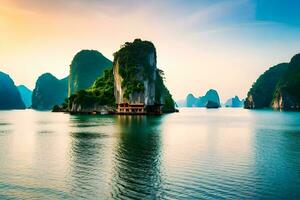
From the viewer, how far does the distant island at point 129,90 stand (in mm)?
163875

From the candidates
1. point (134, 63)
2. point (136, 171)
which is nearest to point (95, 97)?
point (134, 63)

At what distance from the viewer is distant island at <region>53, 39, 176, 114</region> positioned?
538ft

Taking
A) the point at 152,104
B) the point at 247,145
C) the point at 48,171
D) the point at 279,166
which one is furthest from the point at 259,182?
the point at 152,104

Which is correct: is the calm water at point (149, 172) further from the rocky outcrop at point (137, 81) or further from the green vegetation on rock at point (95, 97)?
the green vegetation on rock at point (95, 97)

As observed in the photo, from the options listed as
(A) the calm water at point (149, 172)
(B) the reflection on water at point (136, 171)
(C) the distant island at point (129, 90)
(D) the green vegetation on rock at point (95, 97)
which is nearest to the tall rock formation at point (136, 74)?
(C) the distant island at point (129, 90)

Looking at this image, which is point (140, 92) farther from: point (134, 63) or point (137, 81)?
point (134, 63)

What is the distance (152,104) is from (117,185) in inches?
5773

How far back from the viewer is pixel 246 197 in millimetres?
23156

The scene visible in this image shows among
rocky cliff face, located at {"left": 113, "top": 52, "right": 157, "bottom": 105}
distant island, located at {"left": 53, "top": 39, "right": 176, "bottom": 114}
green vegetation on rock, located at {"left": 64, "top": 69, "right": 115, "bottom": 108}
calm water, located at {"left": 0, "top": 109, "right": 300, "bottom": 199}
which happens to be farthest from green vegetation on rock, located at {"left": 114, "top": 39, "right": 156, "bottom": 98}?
calm water, located at {"left": 0, "top": 109, "right": 300, "bottom": 199}

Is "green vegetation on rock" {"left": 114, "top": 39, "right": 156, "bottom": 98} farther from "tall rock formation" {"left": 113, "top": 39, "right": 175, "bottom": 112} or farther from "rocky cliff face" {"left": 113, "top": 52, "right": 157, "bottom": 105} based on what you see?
"rocky cliff face" {"left": 113, "top": 52, "right": 157, "bottom": 105}

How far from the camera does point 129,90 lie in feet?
536

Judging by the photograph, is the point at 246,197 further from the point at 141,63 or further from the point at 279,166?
the point at 141,63

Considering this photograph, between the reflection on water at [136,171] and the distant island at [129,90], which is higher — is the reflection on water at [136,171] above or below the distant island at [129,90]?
below

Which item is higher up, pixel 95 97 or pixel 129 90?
pixel 129 90
